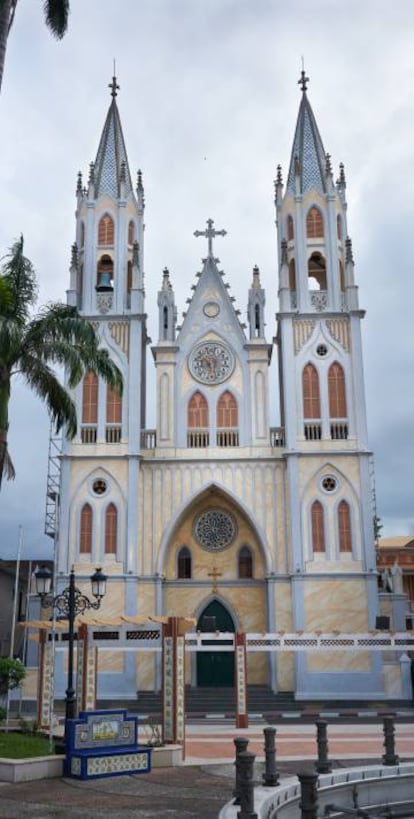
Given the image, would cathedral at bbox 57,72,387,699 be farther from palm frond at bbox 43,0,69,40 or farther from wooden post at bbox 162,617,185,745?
palm frond at bbox 43,0,69,40

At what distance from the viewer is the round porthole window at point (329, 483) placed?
32031 mm

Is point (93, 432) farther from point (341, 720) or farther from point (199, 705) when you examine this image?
point (341, 720)

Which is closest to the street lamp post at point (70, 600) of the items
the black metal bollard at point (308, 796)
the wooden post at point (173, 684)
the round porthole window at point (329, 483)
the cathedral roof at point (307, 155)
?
the wooden post at point (173, 684)

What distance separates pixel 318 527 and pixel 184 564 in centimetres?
584

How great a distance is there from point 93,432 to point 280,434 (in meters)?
7.63

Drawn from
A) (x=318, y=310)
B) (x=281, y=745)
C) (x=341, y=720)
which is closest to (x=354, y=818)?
(x=281, y=745)

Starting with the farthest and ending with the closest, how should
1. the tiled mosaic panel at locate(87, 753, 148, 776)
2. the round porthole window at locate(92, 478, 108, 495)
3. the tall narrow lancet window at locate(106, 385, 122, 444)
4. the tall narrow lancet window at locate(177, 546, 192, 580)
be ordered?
1. the tall narrow lancet window at locate(177, 546, 192, 580)
2. the tall narrow lancet window at locate(106, 385, 122, 444)
3. the round porthole window at locate(92, 478, 108, 495)
4. the tiled mosaic panel at locate(87, 753, 148, 776)

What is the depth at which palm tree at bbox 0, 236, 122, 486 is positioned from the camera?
18547mm

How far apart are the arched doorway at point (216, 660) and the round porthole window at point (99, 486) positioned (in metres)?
6.31

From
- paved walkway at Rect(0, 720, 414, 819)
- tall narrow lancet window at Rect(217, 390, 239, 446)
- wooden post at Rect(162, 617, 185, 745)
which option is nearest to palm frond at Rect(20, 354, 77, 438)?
wooden post at Rect(162, 617, 185, 745)

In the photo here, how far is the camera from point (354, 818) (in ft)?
41.4

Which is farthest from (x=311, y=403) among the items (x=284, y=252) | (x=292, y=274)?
(x=284, y=252)

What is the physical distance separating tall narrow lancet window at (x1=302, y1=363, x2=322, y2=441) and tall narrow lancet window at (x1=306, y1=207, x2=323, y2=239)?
6.40 metres

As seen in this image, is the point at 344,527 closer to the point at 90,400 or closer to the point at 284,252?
the point at 90,400
